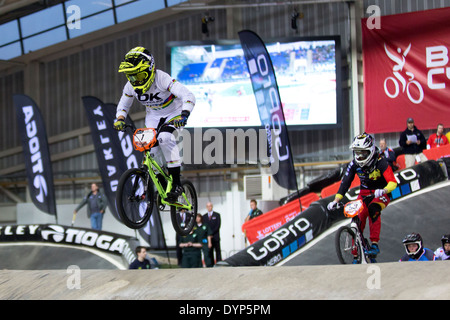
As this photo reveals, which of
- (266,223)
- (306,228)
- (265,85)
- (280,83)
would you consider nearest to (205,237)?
(266,223)

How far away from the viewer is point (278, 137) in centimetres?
1092

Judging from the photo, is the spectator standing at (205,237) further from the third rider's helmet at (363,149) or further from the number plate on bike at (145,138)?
the number plate on bike at (145,138)

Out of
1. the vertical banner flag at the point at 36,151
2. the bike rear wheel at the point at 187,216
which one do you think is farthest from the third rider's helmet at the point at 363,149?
the vertical banner flag at the point at 36,151

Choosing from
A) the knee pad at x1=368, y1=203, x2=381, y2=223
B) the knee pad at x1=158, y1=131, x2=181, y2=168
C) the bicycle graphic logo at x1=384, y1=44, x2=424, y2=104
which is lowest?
the knee pad at x1=368, y1=203, x2=381, y2=223

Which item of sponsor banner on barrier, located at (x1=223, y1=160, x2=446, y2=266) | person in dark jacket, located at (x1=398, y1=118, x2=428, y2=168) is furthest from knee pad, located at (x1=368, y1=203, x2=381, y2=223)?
person in dark jacket, located at (x1=398, y1=118, x2=428, y2=168)

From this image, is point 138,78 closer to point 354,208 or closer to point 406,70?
point 354,208

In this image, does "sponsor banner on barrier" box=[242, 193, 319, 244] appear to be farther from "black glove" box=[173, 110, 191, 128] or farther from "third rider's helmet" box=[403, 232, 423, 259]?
"black glove" box=[173, 110, 191, 128]

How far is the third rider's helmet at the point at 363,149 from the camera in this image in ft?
25.2

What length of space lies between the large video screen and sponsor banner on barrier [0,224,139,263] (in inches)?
257

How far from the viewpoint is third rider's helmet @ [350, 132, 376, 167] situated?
25.2ft

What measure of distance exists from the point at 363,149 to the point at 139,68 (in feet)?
10.2

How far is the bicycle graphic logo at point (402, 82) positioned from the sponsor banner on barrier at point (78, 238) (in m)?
A: 9.22
